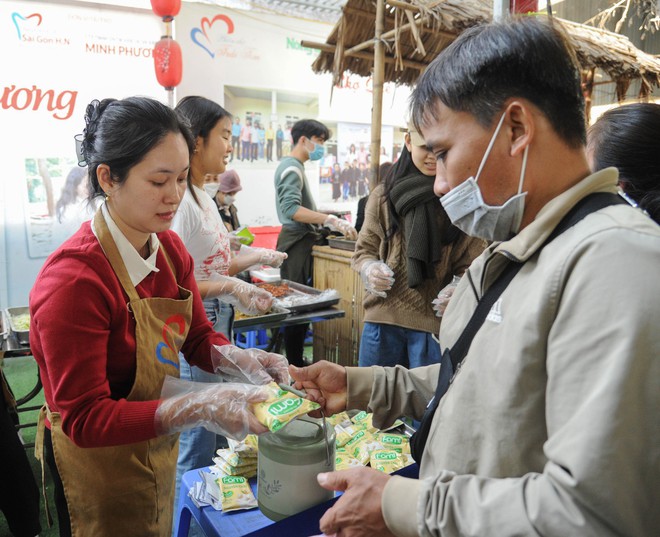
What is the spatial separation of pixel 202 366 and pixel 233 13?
20.6 feet

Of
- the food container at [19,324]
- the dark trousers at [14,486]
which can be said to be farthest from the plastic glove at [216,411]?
the food container at [19,324]

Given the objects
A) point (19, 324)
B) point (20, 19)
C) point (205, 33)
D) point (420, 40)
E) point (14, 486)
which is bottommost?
point (14, 486)

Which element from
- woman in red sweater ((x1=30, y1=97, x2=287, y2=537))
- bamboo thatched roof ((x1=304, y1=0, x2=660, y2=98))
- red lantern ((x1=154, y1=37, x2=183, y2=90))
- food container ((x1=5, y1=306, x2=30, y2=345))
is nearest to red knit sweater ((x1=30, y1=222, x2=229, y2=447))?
woman in red sweater ((x1=30, y1=97, x2=287, y2=537))

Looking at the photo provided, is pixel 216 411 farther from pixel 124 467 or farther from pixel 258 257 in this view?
pixel 258 257

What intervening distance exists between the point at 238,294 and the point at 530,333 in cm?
180

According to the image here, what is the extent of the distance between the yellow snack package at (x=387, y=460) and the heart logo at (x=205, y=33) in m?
6.35

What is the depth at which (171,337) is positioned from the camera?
154 centimetres

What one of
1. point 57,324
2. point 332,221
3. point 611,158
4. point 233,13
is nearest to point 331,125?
point 233,13

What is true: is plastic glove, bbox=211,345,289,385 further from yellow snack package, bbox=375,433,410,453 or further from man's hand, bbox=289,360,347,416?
yellow snack package, bbox=375,433,410,453

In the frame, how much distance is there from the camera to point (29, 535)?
2316mm

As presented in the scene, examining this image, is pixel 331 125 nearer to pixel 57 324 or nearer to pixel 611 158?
pixel 611 158

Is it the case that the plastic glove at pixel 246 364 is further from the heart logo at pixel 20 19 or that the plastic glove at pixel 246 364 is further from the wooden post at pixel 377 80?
the heart logo at pixel 20 19

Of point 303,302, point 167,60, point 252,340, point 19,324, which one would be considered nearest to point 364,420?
point 303,302

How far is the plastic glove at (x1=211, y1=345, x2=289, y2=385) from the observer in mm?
1598
